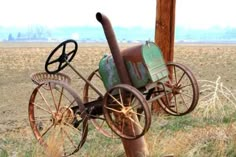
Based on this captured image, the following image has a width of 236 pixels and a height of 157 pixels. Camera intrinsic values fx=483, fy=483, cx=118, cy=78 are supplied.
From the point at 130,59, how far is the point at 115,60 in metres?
0.11

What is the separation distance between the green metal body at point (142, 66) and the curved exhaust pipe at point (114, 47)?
0.16ft

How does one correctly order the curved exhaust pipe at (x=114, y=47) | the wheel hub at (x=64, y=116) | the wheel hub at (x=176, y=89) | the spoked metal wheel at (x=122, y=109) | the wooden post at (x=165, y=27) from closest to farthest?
the spoked metal wheel at (x=122, y=109) → the curved exhaust pipe at (x=114, y=47) → the wheel hub at (x=64, y=116) → the wheel hub at (x=176, y=89) → the wooden post at (x=165, y=27)

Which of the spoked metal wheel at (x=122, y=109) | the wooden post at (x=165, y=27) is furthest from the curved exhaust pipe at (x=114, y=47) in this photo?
the wooden post at (x=165, y=27)

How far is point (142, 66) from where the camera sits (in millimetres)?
3590

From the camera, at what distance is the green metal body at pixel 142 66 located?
141 inches

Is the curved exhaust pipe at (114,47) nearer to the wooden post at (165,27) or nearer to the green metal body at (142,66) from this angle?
the green metal body at (142,66)

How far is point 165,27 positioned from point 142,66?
2.96 metres

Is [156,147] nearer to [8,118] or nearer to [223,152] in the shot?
[223,152]

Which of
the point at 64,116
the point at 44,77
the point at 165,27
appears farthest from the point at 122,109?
the point at 165,27

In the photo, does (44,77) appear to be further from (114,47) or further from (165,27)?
(165,27)

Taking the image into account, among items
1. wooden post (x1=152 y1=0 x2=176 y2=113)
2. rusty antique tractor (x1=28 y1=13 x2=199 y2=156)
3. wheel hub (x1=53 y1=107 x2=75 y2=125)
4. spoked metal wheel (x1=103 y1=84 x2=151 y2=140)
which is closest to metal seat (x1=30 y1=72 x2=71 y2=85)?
rusty antique tractor (x1=28 y1=13 x2=199 y2=156)

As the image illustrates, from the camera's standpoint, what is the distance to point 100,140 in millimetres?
5129

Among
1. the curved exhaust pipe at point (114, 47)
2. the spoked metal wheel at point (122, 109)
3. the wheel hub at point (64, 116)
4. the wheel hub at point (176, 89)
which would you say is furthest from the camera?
the wheel hub at point (176, 89)

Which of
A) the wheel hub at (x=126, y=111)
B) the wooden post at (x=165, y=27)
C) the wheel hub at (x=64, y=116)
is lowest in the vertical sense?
the wheel hub at (x=64, y=116)
